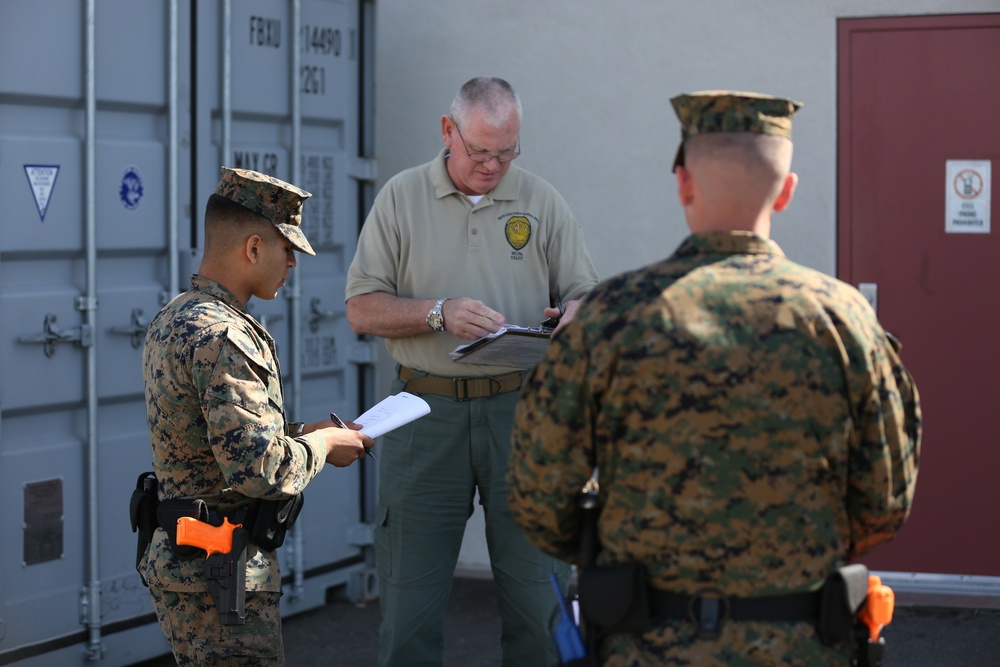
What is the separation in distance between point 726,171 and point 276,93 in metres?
3.37

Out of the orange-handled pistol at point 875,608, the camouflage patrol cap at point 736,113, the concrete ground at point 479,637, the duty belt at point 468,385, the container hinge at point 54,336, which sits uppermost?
the camouflage patrol cap at point 736,113

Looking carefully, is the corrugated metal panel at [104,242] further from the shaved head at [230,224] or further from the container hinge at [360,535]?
the shaved head at [230,224]

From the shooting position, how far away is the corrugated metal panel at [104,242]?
425cm

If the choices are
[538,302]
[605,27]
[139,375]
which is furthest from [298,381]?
[605,27]

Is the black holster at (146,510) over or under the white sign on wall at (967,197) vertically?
under

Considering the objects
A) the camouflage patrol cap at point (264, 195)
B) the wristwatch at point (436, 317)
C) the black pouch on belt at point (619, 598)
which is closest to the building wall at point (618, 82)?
the wristwatch at point (436, 317)

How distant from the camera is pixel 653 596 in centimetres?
223

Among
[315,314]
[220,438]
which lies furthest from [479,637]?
[220,438]

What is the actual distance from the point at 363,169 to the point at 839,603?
389 cm

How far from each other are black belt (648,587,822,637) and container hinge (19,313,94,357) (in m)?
2.80

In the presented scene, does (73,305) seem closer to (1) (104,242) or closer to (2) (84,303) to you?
(2) (84,303)

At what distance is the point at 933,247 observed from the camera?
556 centimetres

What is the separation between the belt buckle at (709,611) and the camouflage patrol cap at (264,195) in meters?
1.37

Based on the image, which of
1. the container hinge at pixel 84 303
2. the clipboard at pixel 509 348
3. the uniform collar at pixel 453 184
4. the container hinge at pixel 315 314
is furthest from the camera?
the container hinge at pixel 315 314
